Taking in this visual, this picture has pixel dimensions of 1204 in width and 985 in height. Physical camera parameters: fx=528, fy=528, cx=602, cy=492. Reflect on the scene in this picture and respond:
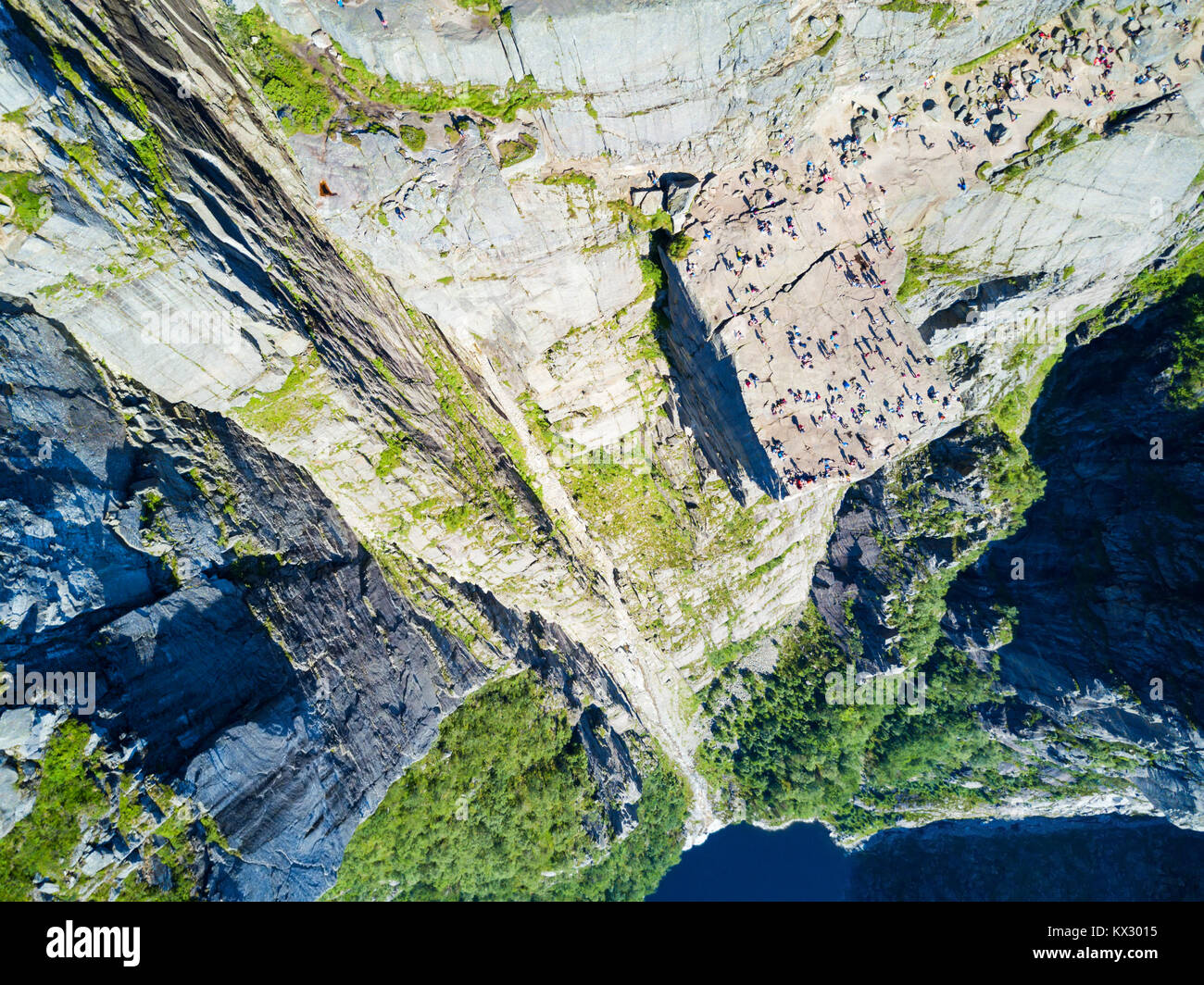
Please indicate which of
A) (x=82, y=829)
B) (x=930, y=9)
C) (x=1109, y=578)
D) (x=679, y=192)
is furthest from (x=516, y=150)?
(x=1109, y=578)

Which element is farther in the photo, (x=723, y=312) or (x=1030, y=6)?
(x=723, y=312)

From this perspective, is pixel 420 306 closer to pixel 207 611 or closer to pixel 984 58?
pixel 207 611

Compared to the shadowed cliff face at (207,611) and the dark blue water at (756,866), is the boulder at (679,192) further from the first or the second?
the dark blue water at (756,866)

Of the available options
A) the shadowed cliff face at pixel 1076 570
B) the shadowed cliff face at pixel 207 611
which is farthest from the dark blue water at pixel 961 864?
the shadowed cliff face at pixel 207 611

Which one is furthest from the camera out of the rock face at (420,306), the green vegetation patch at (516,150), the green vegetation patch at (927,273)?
the green vegetation patch at (927,273)

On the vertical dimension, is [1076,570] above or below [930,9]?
below
